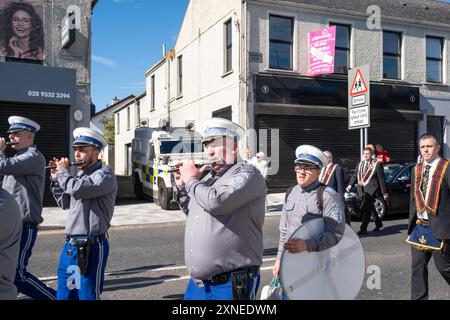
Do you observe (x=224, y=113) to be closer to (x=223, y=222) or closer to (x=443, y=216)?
(x=443, y=216)

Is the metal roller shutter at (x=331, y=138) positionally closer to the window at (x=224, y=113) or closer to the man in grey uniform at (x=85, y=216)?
the window at (x=224, y=113)

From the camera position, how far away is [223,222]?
291 centimetres

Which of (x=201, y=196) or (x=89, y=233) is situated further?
(x=89, y=233)

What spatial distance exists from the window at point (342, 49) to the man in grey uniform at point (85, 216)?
16.1 metres

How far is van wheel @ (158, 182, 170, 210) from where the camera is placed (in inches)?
524

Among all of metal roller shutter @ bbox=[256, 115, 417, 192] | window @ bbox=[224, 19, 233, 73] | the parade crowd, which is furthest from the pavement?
the parade crowd

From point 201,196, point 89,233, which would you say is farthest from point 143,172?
point 201,196

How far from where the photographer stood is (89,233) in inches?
147

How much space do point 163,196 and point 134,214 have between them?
3.74 feet

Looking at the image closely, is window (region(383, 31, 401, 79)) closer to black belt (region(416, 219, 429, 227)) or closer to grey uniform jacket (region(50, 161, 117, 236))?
black belt (region(416, 219, 429, 227))

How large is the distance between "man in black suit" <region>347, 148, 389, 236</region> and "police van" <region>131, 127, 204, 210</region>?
476cm

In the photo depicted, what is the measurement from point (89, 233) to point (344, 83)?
636 inches

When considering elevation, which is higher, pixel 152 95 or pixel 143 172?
pixel 152 95
